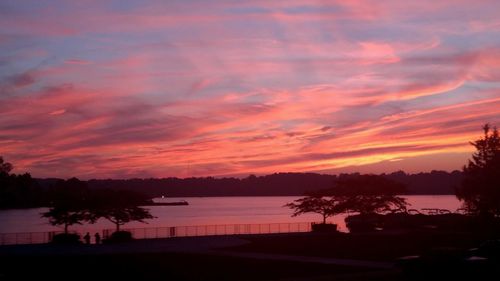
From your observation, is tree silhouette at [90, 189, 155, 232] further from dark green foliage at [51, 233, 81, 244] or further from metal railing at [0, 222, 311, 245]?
dark green foliage at [51, 233, 81, 244]

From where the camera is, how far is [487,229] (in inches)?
2346

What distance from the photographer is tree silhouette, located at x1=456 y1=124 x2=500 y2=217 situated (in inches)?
2699

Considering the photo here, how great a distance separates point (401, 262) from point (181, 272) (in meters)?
10.5

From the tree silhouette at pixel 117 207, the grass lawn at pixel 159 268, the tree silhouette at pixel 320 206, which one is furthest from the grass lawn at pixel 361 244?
the tree silhouette at pixel 320 206

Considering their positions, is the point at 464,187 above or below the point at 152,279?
above

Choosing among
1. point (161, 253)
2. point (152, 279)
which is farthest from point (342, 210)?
point (152, 279)

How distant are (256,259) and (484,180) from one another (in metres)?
35.5

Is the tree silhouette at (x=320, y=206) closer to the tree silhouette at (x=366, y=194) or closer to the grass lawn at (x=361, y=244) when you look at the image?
the tree silhouette at (x=366, y=194)

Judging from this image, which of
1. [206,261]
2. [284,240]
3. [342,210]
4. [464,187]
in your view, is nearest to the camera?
[206,261]

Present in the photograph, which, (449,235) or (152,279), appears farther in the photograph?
(449,235)

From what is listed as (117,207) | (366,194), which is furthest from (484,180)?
(117,207)

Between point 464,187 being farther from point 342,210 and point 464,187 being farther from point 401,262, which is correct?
point 401,262

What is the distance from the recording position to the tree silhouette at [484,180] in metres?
68.6

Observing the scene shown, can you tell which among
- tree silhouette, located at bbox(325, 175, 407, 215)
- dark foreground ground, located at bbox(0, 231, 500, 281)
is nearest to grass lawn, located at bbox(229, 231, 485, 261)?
dark foreground ground, located at bbox(0, 231, 500, 281)
